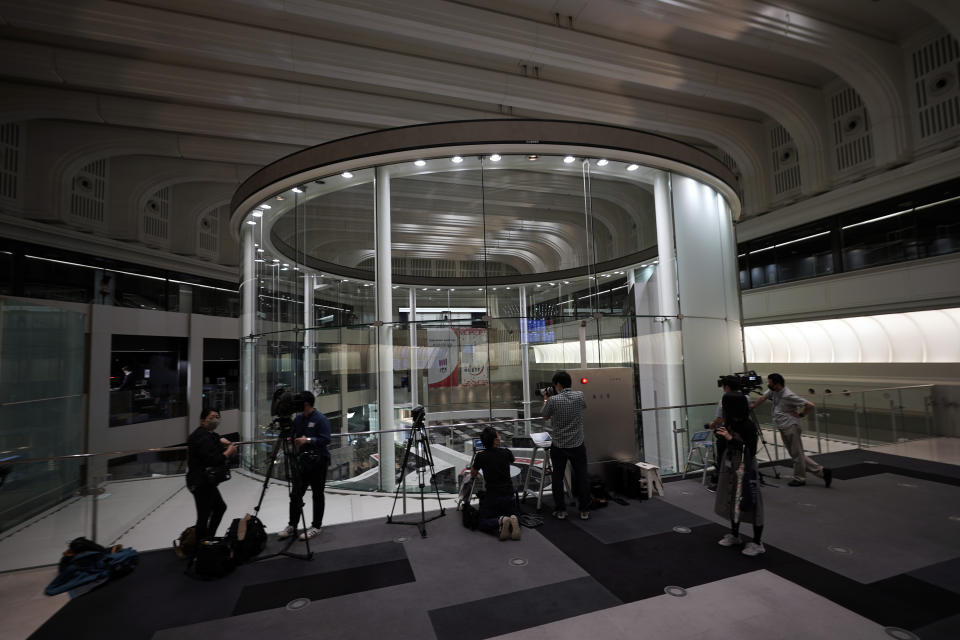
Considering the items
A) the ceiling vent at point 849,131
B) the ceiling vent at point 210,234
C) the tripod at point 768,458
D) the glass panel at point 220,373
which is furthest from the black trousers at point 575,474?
the ceiling vent at point 210,234

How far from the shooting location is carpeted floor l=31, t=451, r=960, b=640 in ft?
10.3

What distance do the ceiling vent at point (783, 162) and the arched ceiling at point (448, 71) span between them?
6cm

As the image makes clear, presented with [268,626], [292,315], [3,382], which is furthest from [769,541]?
[3,382]

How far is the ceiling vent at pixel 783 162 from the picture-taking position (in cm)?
1321

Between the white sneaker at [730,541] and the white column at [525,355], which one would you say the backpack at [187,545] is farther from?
the white sneaker at [730,541]

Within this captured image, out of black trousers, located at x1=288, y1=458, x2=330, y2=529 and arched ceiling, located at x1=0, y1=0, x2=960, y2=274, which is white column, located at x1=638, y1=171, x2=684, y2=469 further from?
black trousers, located at x1=288, y1=458, x2=330, y2=529

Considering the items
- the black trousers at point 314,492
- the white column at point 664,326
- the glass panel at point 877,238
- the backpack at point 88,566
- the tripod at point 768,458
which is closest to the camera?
the backpack at point 88,566

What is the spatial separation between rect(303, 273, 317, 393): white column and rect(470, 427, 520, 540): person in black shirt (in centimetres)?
425

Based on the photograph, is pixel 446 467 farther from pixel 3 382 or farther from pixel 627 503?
pixel 3 382

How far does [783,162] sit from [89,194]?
20644mm

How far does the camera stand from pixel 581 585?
3689mm

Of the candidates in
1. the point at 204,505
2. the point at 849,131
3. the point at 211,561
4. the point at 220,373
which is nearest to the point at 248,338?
the point at 204,505

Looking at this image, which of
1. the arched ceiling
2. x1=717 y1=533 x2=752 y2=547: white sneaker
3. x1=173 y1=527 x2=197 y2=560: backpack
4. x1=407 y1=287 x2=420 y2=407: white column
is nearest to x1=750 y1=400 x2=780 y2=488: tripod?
x1=717 y1=533 x2=752 y2=547: white sneaker

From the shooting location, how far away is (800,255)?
13.6m
